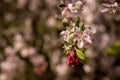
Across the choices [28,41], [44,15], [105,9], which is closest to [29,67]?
[28,41]

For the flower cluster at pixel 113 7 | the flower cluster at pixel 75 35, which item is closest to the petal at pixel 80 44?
the flower cluster at pixel 75 35

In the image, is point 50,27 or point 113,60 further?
point 50,27

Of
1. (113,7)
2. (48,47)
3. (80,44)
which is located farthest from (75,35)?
(48,47)

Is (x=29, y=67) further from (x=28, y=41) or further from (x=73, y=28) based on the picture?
(x=73, y=28)

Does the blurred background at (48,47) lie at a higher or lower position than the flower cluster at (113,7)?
lower

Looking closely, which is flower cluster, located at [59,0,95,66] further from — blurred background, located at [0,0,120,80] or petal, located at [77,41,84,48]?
blurred background, located at [0,0,120,80]

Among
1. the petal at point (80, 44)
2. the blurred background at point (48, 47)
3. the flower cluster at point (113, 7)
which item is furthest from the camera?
the blurred background at point (48, 47)

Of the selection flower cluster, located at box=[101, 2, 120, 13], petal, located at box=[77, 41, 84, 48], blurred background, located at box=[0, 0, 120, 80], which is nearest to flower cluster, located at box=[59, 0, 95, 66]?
petal, located at box=[77, 41, 84, 48]

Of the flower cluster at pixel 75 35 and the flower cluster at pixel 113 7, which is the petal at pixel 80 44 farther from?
the flower cluster at pixel 113 7
